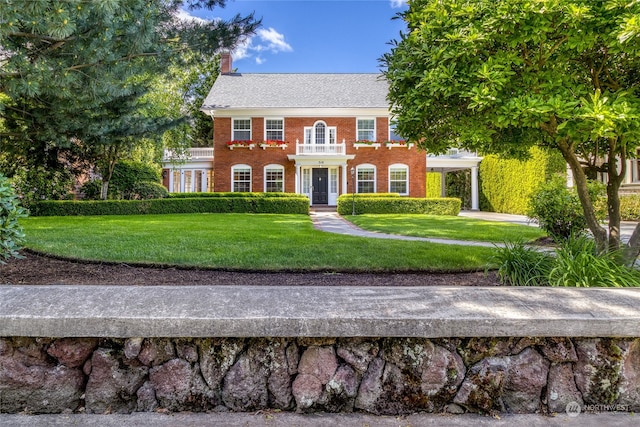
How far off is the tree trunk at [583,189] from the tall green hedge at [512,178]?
1210 centimetres

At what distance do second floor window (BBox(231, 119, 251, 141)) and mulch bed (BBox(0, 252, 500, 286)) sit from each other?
17345 mm

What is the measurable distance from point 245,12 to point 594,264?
5.23 metres

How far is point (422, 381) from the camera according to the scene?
79.9 inches

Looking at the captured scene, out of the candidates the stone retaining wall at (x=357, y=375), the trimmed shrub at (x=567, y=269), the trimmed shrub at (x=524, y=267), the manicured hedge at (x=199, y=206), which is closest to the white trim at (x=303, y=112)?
the manicured hedge at (x=199, y=206)

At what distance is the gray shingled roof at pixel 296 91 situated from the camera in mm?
21234

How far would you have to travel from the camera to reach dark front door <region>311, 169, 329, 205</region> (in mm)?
21797

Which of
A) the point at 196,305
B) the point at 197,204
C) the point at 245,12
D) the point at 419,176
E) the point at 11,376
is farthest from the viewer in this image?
the point at 419,176

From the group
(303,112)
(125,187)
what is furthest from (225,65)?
(125,187)

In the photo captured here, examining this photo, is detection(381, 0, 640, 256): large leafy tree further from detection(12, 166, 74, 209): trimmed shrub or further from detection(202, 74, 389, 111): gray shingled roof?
detection(202, 74, 389, 111): gray shingled roof

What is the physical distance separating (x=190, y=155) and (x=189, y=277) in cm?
2036

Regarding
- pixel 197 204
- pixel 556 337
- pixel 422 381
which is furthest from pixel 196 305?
pixel 197 204

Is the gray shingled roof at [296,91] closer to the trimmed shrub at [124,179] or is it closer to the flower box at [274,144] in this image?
the flower box at [274,144]

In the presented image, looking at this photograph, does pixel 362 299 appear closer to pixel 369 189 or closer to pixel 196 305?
pixel 196 305

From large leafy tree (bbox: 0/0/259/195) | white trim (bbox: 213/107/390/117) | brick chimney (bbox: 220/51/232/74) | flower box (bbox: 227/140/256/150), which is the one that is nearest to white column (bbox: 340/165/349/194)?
white trim (bbox: 213/107/390/117)
